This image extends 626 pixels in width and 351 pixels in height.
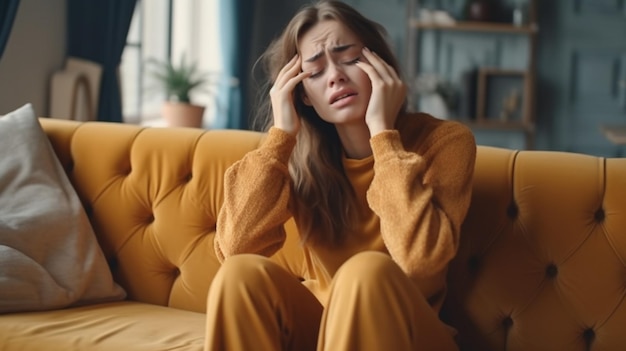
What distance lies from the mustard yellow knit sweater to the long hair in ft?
0.09

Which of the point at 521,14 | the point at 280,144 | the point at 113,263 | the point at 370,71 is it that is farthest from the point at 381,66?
the point at 521,14

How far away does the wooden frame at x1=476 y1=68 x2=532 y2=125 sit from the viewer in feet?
18.4

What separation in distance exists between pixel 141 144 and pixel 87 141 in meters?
0.14

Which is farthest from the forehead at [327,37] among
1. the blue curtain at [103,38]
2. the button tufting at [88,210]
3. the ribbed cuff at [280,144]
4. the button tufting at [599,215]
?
the blue curtain at [103,38]

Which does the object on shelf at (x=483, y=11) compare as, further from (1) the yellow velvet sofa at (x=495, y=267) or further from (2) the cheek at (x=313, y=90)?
(2) the cheek at (x=313, y=90)

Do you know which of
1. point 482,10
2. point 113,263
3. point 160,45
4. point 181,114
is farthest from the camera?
point 482,10

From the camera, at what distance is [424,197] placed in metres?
1.49

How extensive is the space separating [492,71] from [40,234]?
426 cm

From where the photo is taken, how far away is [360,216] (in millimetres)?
1673

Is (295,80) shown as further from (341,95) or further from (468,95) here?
(468,95)

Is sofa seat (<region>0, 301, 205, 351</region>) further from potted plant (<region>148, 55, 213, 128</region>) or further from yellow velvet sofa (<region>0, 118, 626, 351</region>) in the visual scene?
potted plant (<region>148, 55, 213, 128</region>)

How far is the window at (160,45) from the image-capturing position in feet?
15.0

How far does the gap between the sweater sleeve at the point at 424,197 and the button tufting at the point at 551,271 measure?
23 centimetres

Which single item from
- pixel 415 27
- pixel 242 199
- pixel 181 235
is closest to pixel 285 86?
pixel 242 199
